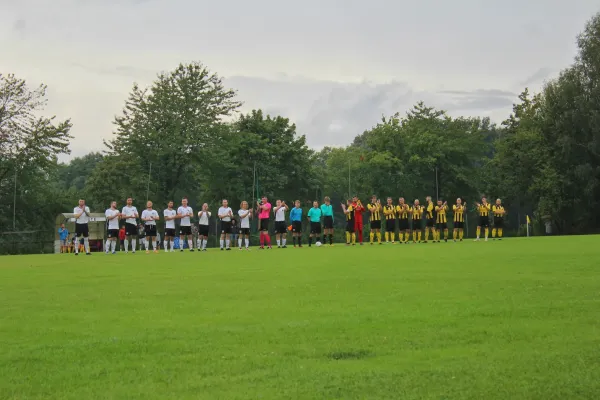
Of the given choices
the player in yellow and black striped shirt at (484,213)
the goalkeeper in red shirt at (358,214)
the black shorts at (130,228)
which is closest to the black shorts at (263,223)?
the black shorts at (130,228)

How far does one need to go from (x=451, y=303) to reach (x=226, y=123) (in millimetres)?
54417

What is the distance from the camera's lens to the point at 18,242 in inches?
1743

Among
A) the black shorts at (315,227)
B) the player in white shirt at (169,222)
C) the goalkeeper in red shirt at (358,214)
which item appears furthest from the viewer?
the goalkeeper in red shirt at (358,214)

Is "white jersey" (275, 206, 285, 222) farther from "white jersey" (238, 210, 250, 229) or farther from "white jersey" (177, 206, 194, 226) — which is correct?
"white jersey" (177, 206, 194, 226)

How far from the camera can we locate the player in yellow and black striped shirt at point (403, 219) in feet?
127

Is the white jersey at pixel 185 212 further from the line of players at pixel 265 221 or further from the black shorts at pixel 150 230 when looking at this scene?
the black shorts at pixel 150 230

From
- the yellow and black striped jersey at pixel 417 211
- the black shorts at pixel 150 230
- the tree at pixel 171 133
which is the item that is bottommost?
the black shorts at pixel 150 230

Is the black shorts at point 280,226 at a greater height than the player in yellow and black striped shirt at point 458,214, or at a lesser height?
lesser

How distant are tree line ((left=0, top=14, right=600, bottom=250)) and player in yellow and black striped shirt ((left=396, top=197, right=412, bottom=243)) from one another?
1738 centimetres

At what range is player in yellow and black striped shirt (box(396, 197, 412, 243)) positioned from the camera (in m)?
38.7

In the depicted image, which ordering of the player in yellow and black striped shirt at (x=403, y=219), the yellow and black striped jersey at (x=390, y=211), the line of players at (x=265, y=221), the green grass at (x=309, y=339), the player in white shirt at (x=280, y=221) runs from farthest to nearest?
the player in yellow and black striped shirt at (x=403, y=219) < the yellow and black striped jersey at (x=390, y=211) < the player in white shirt at (x=280, y=221) < the line of players at (x=265, y=221) < the green grass at (x=309, y=339)

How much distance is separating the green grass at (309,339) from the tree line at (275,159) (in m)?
42.0

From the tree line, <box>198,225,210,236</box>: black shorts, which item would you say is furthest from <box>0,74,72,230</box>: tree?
<box>198,225,210,236</box>: black shorts

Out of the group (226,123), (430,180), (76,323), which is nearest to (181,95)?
(226,123)
